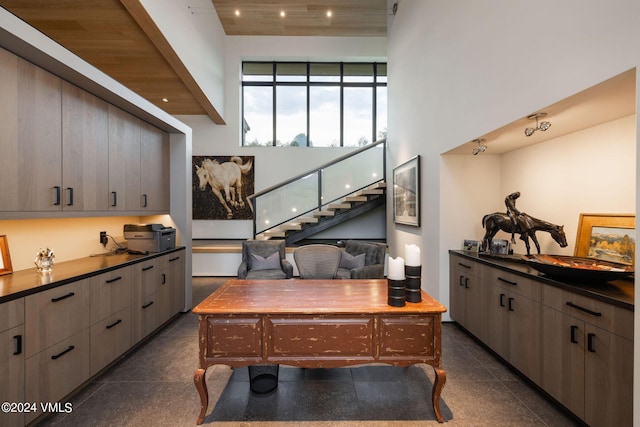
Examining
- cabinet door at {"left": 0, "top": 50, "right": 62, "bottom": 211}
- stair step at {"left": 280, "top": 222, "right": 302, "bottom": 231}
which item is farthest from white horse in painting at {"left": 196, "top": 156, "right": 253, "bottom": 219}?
cabinet door at {"left": 0, "top": 50, "right": 62, "bottom": 211}

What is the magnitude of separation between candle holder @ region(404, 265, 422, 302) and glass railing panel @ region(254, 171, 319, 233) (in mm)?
4598

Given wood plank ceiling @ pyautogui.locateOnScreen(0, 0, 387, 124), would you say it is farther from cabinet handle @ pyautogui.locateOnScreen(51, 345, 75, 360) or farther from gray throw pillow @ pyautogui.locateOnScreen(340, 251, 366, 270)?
gray throw pillow @ pyautogui.locateOnScreen(340, 251, 366, 270)

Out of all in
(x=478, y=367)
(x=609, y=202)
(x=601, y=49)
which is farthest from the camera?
(x=478, y=367)

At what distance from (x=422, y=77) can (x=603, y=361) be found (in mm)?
3845

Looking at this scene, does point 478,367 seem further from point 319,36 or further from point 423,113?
point 319,36

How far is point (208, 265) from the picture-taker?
632 cm

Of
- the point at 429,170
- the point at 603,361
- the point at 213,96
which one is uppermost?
the point at 213,96

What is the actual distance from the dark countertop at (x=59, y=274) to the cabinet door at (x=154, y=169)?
0.72 meters

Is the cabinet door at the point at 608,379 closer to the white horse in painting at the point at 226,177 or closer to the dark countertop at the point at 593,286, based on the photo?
the dark countertop at the point at 593,286

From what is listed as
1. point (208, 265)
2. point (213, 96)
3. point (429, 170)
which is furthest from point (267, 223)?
point (429, 170)

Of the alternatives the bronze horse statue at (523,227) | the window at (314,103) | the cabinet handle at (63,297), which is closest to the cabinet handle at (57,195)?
the cabinet handle at (63,297)

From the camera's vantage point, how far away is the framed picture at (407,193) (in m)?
4.49

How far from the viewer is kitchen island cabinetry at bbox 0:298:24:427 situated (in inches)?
68.9

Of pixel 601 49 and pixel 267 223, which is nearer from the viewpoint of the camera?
pixel 601 49
